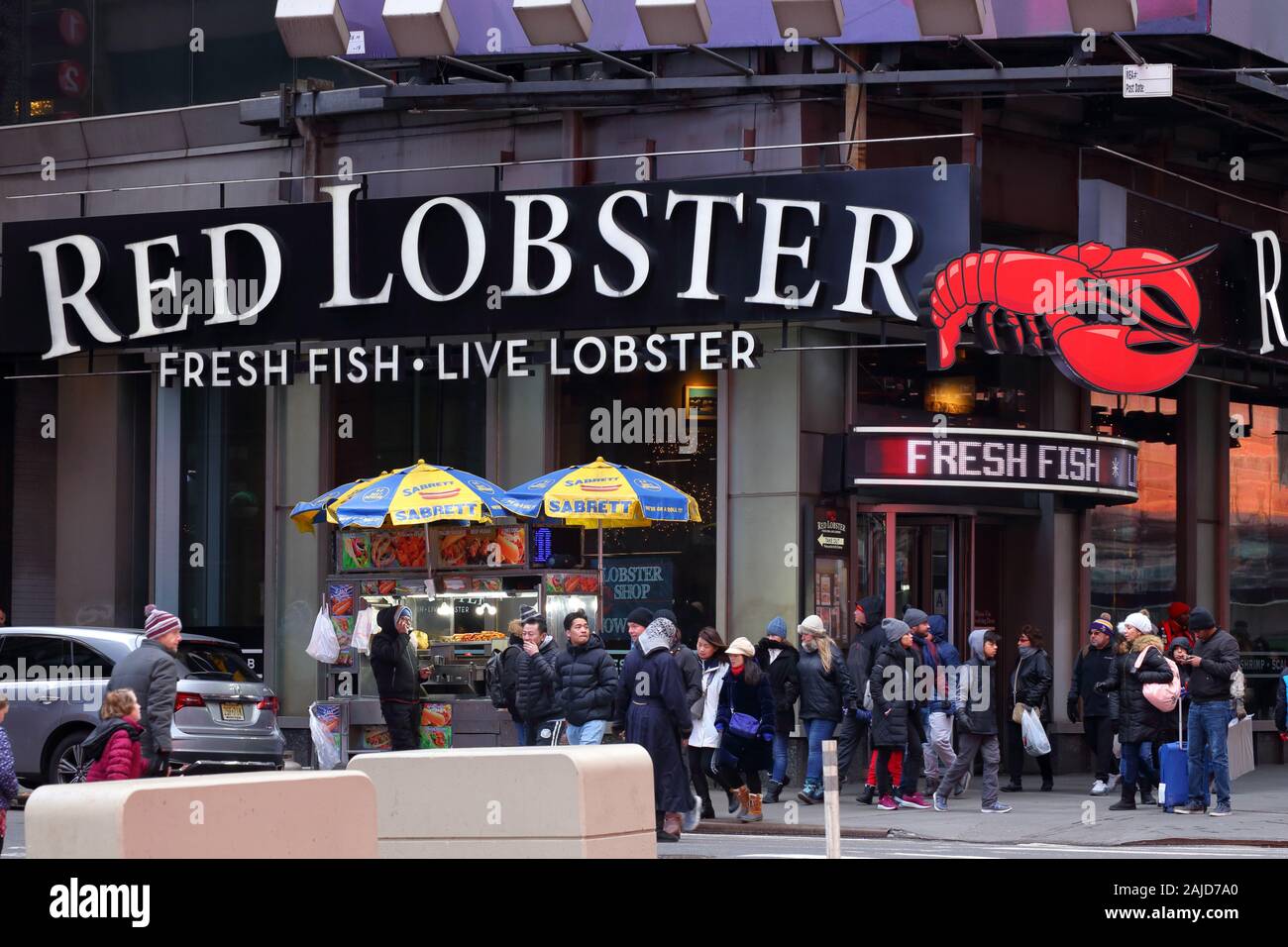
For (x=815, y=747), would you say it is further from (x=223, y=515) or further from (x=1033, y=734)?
(x=223, y=515)

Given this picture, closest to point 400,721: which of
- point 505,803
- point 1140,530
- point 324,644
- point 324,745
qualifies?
point 324,745

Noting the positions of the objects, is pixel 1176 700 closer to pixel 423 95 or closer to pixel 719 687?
pixel 719 687

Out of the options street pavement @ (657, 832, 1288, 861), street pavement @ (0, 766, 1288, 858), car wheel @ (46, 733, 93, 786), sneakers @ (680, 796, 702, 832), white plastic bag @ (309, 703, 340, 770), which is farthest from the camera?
white plastic bag @ (309, 703, 340, 770)

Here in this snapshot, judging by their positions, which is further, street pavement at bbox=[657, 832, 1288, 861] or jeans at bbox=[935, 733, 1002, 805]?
jeans at bbox=[935, 733, 1002, 805]

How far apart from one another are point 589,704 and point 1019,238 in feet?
29.9

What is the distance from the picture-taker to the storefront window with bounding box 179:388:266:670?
24547mm

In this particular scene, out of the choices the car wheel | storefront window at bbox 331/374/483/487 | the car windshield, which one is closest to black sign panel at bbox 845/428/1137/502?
storefront window at bbox 331/374/483/487

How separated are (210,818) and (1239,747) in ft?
48.8

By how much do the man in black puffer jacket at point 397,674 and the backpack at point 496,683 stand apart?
80 cm

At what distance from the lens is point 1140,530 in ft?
80.0

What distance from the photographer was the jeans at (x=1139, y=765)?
738 inches

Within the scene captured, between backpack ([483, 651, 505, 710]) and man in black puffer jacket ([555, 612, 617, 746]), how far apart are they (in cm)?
189

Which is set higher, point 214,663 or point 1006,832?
point 214,663

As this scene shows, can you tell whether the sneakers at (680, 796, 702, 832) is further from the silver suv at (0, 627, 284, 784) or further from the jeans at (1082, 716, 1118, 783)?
the jeans at (1082, 716, 1118, 783)
